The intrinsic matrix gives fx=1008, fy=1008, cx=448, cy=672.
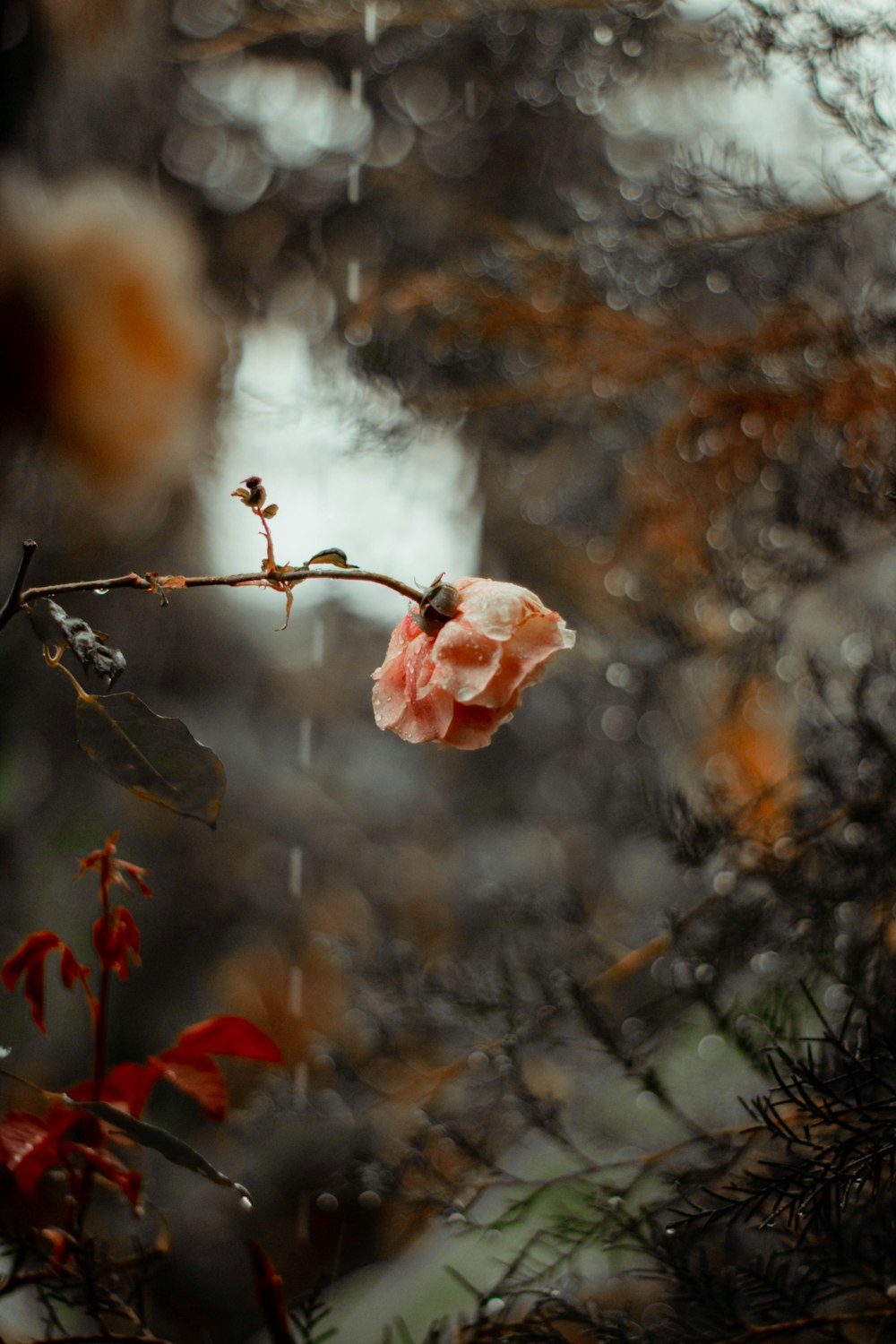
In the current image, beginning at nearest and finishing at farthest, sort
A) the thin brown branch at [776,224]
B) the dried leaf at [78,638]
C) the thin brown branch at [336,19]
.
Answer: the dried leaf at [78,638], the thin brown branch at [776,224], the thin brown branch at [336,19]

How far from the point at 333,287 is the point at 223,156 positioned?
16cm

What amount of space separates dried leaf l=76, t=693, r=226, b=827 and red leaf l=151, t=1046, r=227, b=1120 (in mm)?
107

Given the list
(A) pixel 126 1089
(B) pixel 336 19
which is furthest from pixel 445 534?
(A) pixel 126 1089

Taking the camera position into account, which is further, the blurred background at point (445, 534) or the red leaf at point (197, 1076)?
the blurred background at point (445, 534)

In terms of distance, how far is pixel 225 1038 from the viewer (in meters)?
0.29

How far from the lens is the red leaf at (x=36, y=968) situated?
10.4 inches

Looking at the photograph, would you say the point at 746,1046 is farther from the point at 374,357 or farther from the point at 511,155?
the point at 511,155

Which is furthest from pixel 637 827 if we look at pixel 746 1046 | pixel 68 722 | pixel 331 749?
pixel 331 749

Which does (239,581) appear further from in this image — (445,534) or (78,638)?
(445,534)

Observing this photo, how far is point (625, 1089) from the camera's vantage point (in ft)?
1.89

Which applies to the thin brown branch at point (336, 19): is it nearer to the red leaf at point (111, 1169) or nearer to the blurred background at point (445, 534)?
the blurred background at point (445, 534)

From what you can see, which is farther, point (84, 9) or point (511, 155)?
point (511, 155)

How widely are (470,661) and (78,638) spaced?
8 centimetres

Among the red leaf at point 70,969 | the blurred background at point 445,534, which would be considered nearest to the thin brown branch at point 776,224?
the blurred background at point 445,534
